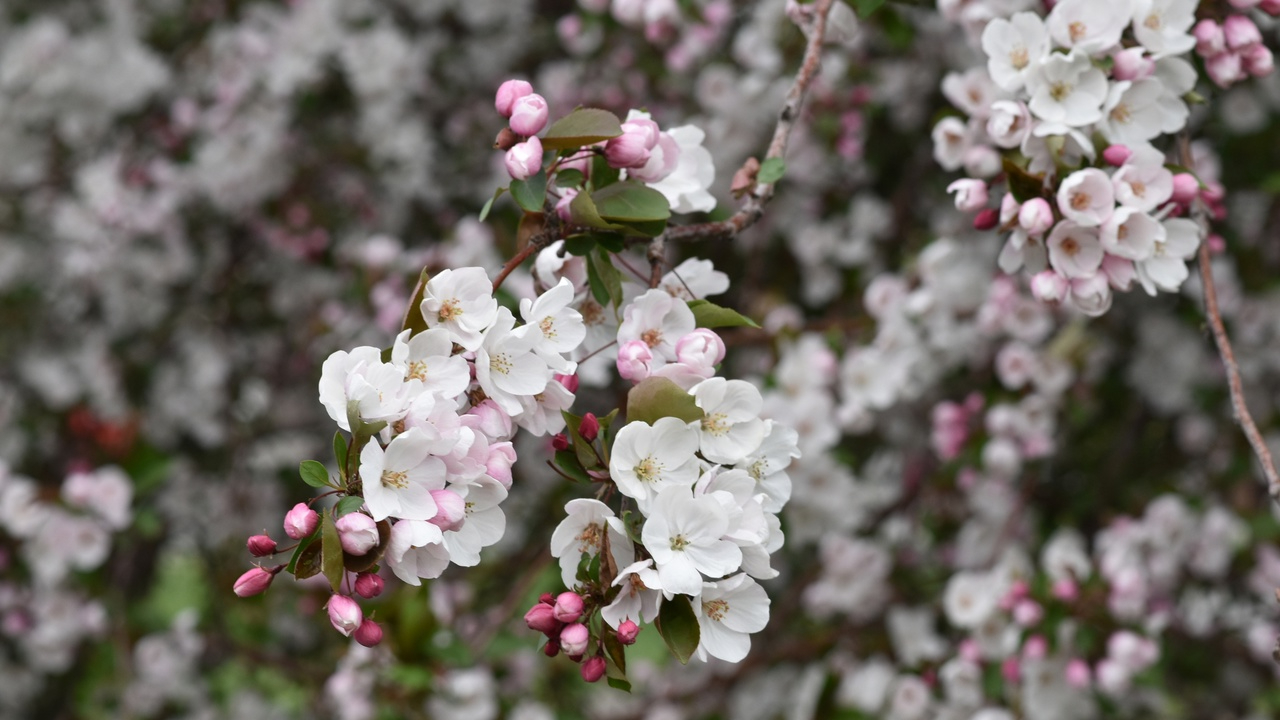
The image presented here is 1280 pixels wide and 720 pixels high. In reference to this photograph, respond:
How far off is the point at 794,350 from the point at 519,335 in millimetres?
1469

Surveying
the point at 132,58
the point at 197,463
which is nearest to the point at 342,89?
the point at 132,58

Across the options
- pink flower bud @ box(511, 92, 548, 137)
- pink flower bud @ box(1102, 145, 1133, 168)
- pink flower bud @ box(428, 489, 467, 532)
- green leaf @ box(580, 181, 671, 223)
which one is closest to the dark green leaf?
green leaf @ box(580, 181, 671, 223)

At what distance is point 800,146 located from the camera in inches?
119

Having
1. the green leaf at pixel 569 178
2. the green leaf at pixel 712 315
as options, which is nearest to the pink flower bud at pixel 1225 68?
the green leaf at pixel 712 315

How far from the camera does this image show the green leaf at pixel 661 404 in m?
1.10

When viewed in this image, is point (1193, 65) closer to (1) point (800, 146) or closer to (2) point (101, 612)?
(1) point (800, 146)

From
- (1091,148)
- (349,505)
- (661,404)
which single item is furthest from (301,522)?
(1091,148)

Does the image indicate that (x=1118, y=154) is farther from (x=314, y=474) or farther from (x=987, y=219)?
(x=314, y=474)

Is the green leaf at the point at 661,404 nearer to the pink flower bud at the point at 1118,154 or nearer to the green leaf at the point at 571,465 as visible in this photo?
the green leaf at the point at 571,465

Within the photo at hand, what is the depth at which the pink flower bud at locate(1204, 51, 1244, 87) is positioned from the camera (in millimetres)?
1571

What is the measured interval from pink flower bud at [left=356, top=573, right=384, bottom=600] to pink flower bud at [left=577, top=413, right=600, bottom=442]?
0.83 feet

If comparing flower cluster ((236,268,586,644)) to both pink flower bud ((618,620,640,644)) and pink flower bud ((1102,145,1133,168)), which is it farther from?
pink flower bud ((1102,145,1133,168))

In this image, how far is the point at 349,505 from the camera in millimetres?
1028

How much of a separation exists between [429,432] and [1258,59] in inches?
52.3
